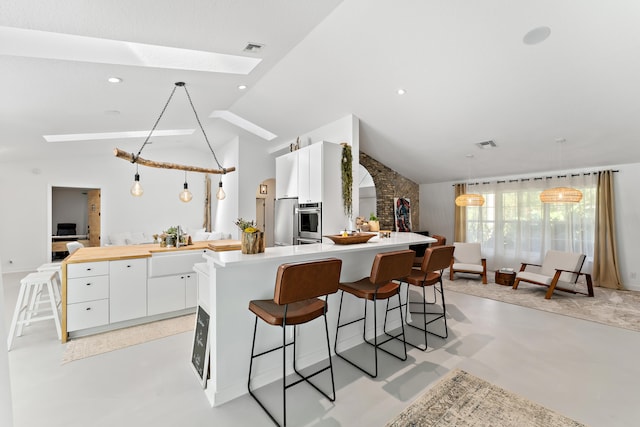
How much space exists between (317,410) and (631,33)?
Result: 4402mm

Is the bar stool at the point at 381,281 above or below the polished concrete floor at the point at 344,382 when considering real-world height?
above

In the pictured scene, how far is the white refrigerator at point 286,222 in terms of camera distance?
17.1ft

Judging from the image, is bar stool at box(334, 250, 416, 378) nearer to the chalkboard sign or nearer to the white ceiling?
the chalkboard sign

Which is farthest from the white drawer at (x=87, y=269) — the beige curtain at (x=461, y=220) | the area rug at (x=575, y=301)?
the beige curtain at (x=461, y=220)

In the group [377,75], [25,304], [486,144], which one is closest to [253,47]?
[377,75]

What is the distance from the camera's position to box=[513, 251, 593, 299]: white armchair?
4938mm

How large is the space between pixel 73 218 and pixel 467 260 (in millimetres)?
10957

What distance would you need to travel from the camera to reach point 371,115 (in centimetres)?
490

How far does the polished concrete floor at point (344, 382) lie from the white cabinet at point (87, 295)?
1.05 feet

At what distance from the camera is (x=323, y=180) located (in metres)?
4.66

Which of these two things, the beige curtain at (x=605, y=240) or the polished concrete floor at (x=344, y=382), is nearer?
the polished concrete floor at (x=344, y=382)

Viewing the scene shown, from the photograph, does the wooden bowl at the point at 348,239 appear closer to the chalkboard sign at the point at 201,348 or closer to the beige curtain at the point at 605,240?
the chalkboard sign at the point at 201,348

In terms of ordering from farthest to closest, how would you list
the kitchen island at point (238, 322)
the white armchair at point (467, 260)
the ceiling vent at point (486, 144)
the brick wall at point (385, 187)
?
the brick wall at point (385, 187) < the white armchair at point (467, 260) < the ceiling vent at point (486, 144) < the kitchen island at point (238, 322)

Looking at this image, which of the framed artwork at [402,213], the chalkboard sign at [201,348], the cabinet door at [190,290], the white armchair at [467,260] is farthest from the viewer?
the framed artwork at [402,213]
